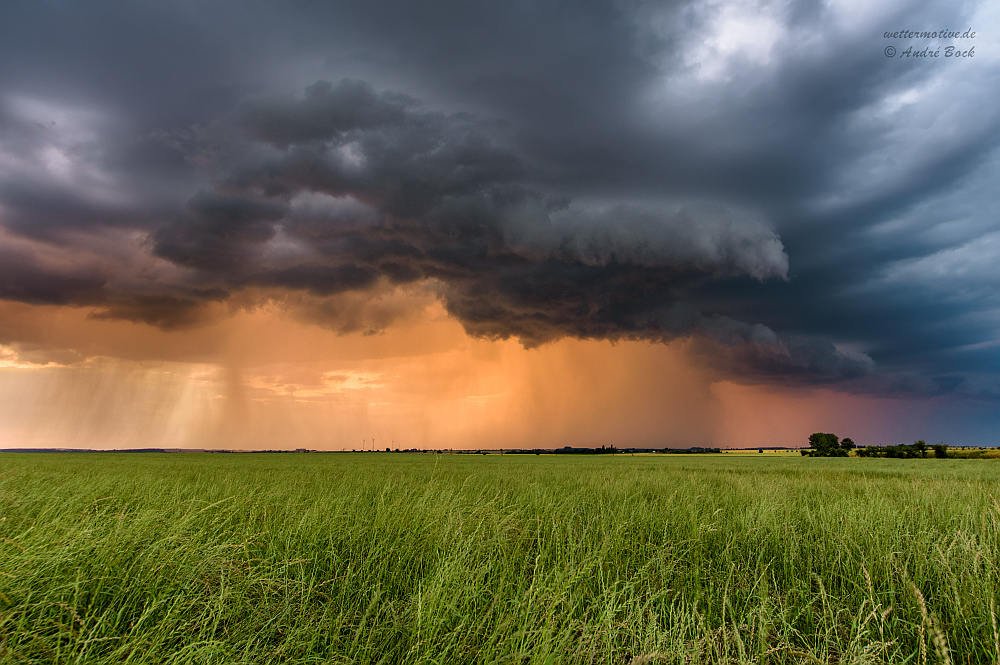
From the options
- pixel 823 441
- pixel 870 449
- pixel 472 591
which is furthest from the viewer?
pixel 823 441

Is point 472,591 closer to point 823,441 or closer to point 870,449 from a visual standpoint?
point 870,449

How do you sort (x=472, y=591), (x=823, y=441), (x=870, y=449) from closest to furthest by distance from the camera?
(x=472, y=591), (x=870, y=449), (x=823, y=441)

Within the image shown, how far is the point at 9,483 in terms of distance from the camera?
11.4 metres

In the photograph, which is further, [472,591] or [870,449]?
[870,449]

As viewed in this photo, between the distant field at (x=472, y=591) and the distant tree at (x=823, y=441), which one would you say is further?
the distant tree at (x=823, y=441)

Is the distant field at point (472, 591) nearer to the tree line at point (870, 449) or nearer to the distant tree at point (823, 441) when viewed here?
the tree line at point (870, 449)

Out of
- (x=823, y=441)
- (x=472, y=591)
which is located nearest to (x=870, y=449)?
(x=823, y=441)

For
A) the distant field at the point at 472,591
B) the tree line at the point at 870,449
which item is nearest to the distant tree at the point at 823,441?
the tree line at the point at 870,449

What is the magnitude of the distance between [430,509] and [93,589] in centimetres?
505

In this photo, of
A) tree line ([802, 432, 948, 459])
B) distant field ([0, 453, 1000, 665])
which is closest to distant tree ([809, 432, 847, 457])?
tree line ([802, 432, 948, 459])

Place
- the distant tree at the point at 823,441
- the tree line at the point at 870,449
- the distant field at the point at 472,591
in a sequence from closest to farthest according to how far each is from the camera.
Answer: the distant field at the point at 472,591, the tree line at the point at 870,449, the distant tree at the point at 823,441

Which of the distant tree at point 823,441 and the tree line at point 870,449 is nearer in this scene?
the tree line at point 870,449

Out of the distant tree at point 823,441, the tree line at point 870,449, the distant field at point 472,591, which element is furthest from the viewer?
the distant tree at point 823,441

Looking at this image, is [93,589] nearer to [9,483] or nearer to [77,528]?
[77,528]
